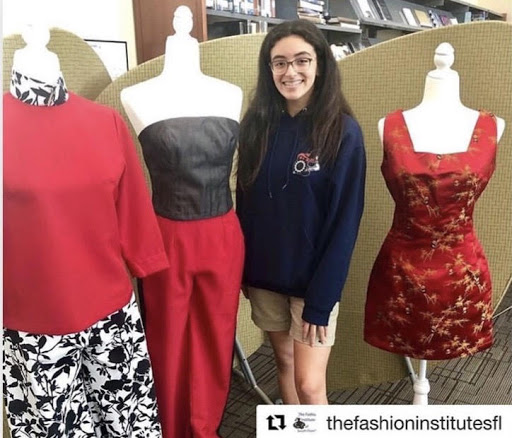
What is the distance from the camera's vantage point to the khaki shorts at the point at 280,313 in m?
1.49

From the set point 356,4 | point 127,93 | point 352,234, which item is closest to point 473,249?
point 352,234

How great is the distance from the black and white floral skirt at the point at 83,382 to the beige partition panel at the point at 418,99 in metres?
1.04

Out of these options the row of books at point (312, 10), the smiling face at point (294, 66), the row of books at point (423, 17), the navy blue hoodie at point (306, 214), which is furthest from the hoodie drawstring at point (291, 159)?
the row of books at point (423, 17)

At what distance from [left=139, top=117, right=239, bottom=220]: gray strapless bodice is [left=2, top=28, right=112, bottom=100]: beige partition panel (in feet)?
1.81

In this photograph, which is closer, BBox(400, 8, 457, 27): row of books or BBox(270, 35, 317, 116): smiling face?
BBox(270, 35, 317, 116): smiling face

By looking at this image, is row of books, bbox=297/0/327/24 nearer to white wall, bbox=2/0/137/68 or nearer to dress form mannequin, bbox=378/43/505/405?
white wall, bbox=2/0/137/68

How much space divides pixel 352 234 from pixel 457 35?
816mm

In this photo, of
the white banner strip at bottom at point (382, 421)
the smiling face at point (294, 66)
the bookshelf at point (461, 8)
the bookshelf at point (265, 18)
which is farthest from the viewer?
the bookshelf at point (461, 8)

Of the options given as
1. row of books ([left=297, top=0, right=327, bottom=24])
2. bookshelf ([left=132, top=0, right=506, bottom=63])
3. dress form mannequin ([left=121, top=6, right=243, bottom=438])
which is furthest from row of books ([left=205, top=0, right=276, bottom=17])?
dress form mannequin ([left=121, top=6, right=243, bottom=438])

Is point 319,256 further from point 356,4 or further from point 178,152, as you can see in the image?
point 356,4

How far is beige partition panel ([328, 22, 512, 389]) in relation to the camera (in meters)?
1.70

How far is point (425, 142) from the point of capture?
1380 mm

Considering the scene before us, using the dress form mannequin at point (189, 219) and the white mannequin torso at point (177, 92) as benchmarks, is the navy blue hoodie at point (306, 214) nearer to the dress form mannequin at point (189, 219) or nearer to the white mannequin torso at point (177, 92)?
the dress form mannequin at point (189, 219)

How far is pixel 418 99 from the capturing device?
1.83 meters
